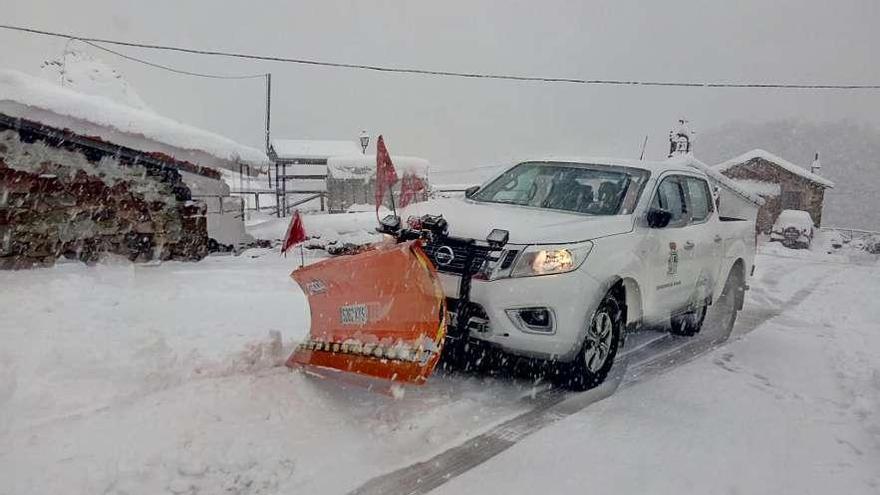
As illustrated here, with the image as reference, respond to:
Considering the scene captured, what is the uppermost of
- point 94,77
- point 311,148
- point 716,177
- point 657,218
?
Result: point 94,77

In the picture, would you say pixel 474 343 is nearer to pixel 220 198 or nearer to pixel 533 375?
pixel 533 375

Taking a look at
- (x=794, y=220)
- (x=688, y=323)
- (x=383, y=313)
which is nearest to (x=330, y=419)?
(x=383, y=313)

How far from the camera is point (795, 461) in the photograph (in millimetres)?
3795

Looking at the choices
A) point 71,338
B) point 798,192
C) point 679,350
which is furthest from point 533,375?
point 798,192

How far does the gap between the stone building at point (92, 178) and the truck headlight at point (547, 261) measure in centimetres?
794

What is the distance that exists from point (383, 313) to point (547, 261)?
4.07ft

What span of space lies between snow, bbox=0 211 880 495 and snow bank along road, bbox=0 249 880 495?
0.05 feet

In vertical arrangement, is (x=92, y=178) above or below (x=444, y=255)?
above

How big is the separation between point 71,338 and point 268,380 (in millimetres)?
2149

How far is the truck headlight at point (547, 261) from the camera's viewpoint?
447cm

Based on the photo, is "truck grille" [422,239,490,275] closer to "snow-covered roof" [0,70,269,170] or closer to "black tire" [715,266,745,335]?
"black tire" [715,266,745,335]

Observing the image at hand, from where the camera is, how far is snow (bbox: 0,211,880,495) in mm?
3393

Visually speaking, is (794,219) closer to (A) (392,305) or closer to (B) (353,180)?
(B) (353,180)

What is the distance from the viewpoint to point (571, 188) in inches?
230
